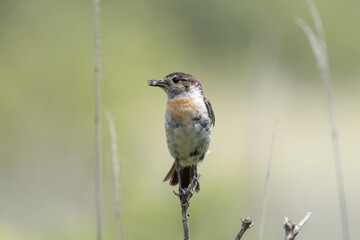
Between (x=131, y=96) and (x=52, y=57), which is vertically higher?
(x=52, y=57)

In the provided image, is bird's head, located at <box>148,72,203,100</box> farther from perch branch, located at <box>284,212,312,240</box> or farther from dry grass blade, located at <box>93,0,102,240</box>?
perch branch, located at <box>284,212,312,240</box>

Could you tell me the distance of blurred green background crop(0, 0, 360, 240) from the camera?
5.89 m

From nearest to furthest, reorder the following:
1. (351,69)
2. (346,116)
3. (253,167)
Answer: (253,167), (346,116), (351,69)

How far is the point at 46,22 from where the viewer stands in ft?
35.4

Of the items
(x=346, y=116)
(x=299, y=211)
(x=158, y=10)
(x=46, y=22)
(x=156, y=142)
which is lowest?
(x=299, y=211)

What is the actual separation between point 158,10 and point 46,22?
111 inches

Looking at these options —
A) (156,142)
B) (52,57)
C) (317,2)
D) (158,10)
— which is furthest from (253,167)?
(317,2)

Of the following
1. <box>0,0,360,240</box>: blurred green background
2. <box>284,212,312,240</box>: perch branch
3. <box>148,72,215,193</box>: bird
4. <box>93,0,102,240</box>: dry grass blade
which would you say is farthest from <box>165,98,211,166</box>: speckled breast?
<box>0,0,360,240</box>: blurred green background

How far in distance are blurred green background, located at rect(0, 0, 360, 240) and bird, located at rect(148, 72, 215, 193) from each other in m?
1.93

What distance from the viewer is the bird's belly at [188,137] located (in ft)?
11.1

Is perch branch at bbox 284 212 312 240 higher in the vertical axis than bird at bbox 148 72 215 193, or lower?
lower

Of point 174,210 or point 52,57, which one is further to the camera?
point 52,57

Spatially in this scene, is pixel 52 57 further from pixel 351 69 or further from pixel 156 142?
pixel 351 69

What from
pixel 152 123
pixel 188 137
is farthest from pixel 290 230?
pixel 152 123
